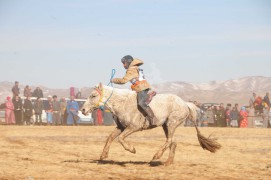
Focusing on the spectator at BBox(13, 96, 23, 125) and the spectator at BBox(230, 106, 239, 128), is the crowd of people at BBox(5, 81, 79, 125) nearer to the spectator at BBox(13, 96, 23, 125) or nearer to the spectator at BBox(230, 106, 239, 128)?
the spectator at BBox(13, 96, 23, 125)

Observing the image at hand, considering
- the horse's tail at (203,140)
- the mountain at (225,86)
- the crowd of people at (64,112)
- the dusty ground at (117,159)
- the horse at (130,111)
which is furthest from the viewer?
the mountain at (225,86)

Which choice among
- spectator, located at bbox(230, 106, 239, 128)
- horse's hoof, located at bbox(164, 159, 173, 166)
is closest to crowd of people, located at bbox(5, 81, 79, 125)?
spectator, located at bbox(230, 106, 239, 128)

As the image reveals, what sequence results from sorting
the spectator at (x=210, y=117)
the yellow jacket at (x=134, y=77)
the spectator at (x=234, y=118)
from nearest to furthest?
1. the yellow jacket at (x=134, y=77)
2. the spectator at (x=234, y=118)
3. the spectator at (x=210, y=117)

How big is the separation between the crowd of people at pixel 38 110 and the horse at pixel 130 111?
1837 cm

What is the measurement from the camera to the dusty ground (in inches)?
469

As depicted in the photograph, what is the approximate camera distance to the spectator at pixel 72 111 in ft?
107

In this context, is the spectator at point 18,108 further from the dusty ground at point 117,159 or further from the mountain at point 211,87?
the mountain at point 211,87

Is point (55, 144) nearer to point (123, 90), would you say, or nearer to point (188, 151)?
point (188, 151)

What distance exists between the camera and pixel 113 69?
13.8 meters

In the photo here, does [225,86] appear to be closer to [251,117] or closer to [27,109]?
[251,117]

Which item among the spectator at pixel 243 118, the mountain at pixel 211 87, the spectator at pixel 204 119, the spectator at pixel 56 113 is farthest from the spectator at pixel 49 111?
the mountain at pixel 211 87

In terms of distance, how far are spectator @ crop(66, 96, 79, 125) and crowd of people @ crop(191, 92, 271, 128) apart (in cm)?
720

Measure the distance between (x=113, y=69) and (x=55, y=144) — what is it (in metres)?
6.35

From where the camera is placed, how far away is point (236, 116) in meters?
36.2
